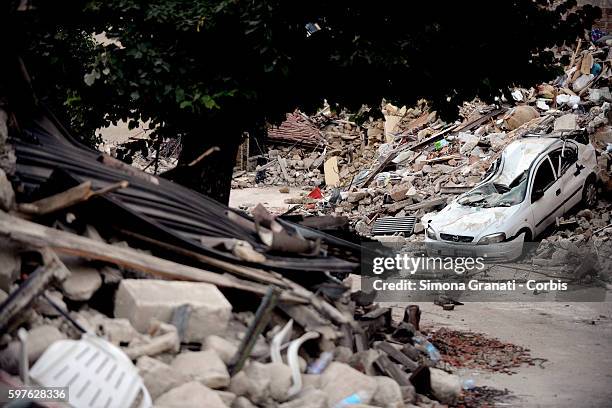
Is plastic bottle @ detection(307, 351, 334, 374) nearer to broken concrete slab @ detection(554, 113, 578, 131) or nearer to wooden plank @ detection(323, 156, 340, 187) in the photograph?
broken concrete slab @ detection(554, 113, 578, 131)

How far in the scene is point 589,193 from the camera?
52.6ft

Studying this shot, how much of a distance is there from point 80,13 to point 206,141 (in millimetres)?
2172

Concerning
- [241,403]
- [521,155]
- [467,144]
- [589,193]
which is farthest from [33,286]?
[467,144]

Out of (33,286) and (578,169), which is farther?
(578,169)

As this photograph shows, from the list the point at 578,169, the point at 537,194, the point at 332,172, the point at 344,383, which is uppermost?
the point at 332,172

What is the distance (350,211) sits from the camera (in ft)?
66.9

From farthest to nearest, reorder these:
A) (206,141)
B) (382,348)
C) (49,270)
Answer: (206,141)
(382,348)
(49,270)

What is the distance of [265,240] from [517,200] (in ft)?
29.9

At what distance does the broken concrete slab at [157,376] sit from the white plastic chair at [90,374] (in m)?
0.15

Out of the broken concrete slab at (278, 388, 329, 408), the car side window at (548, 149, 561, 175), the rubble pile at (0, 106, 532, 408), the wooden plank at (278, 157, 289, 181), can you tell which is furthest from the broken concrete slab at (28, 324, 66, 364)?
the wooden plank at (278, 157, 289, 181)

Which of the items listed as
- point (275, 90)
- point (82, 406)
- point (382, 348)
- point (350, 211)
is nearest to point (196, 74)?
point (275, 90)

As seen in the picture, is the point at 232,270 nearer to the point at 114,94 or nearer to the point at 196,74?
the point at 196,74

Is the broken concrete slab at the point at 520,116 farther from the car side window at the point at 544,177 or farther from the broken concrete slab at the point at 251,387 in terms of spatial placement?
the broken concrete slab at the point at 251,387

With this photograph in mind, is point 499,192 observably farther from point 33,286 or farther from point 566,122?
point 33,286
